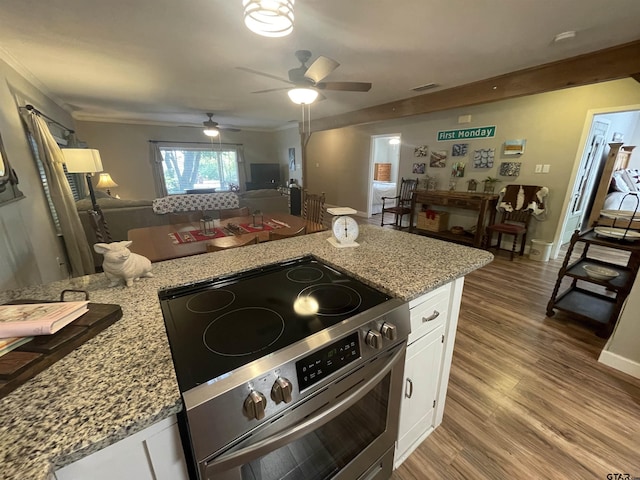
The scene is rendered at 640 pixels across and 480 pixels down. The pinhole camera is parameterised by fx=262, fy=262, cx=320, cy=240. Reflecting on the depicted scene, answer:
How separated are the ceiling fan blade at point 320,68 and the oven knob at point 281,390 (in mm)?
2248

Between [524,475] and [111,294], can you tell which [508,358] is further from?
[111,294]

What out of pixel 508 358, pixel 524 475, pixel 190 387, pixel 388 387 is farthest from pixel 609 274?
pixel 190 387

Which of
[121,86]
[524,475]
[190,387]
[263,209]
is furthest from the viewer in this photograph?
[263,209]

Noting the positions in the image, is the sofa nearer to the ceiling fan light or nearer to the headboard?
the ceiling fan light

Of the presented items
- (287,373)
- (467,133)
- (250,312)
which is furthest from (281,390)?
(467,133)

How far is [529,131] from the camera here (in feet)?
11.7

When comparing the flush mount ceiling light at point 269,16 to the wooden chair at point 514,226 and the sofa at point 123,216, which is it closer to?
the sofa at point 123,216

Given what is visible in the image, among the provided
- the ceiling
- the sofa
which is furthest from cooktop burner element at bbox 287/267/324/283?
the sofa

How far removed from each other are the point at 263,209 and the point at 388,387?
13.6 feet

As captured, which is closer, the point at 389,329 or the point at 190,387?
the point at 190,387

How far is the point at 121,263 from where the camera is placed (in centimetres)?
97

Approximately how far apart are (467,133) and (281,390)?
15.6 ft

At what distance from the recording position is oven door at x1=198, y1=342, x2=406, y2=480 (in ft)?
2.10

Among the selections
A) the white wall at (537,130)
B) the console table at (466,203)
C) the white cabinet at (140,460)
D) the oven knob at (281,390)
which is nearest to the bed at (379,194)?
the white wall at (537,130)
